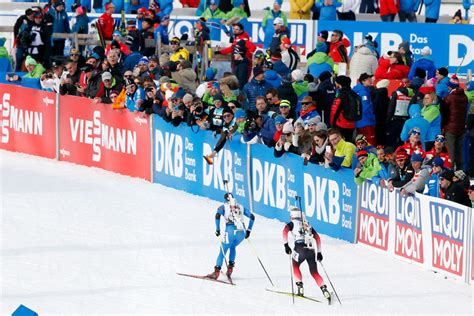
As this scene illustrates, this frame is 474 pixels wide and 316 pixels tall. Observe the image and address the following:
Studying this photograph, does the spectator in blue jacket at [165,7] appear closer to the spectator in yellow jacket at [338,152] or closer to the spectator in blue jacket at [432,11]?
the spectator in blue jacket at [432,11]

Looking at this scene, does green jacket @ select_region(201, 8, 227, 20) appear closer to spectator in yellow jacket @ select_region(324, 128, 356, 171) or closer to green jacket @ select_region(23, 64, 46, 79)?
green jacket @ select_region(23, 64, 46, 79)

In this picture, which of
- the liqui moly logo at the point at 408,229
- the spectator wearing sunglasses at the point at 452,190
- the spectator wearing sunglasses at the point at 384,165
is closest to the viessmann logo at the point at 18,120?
the spectator wearing sunglasses at the point at 384,165

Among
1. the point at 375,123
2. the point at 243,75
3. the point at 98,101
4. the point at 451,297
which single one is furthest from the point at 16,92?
the point at 451,297

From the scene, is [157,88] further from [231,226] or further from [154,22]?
[231,226]

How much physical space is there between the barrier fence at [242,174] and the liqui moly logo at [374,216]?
0.01 metres

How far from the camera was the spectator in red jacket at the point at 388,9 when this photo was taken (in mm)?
26438

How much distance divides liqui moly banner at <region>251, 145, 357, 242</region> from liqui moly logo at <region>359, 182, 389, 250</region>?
19 centimetres

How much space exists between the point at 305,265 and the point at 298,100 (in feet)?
17.0

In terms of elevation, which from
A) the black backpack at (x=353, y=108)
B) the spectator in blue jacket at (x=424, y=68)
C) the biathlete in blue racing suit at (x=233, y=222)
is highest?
the spectator in blue jacket at (x=424, y=68)

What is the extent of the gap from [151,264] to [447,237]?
3485 mm

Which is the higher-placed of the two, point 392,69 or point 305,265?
point 392,69

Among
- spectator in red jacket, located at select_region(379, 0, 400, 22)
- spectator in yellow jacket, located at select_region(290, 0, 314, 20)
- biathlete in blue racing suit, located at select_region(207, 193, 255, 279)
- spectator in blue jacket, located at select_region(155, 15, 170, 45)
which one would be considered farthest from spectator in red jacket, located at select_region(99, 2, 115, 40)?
biathlete in blue racing suit, located at select_region(207, 193, 255, 279)

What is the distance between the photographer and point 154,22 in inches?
1046

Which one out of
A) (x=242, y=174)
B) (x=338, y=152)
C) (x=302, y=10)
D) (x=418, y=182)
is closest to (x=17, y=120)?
(x=302, y=10)
